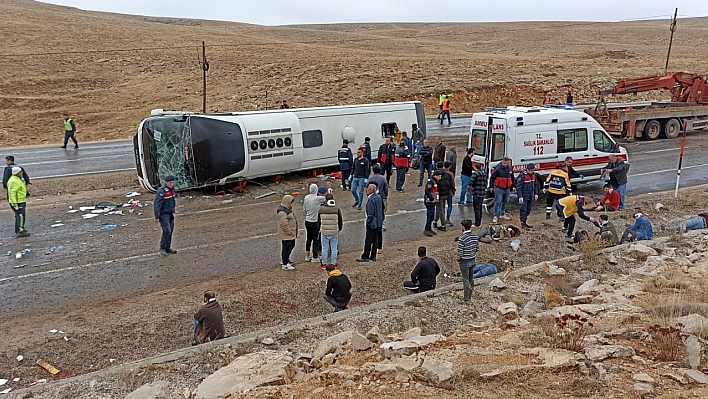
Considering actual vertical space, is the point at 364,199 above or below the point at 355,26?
below

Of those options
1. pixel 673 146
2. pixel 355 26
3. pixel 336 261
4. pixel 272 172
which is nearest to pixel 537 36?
pixel 355 26

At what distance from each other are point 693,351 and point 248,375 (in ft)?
16.0

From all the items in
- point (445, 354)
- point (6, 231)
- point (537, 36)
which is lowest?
point (6, 231)

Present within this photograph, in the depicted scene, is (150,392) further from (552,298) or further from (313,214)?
(552,298)

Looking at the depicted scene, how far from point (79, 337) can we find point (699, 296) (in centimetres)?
911

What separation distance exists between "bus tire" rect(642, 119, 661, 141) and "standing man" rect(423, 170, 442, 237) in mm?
15964

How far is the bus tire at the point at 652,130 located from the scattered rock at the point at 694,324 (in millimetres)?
19975

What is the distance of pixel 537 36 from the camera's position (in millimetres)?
87125

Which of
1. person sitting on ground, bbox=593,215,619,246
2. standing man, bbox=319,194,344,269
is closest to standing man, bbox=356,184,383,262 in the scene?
standing man, bbox=319,194,344,269

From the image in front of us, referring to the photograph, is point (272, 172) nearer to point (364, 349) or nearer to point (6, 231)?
point (6, 231)

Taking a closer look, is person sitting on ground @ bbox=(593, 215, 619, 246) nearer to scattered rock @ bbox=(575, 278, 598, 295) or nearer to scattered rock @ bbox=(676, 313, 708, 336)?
scattered rock @ bbox=(575, 278, 598, 295)

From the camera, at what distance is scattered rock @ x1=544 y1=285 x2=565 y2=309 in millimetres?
9164

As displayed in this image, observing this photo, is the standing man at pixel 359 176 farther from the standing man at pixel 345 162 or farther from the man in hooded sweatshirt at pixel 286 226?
the man in hooded sweatshirt at pixel 286 226

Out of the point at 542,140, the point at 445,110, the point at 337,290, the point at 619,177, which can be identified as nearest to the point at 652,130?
the point at 445,110
